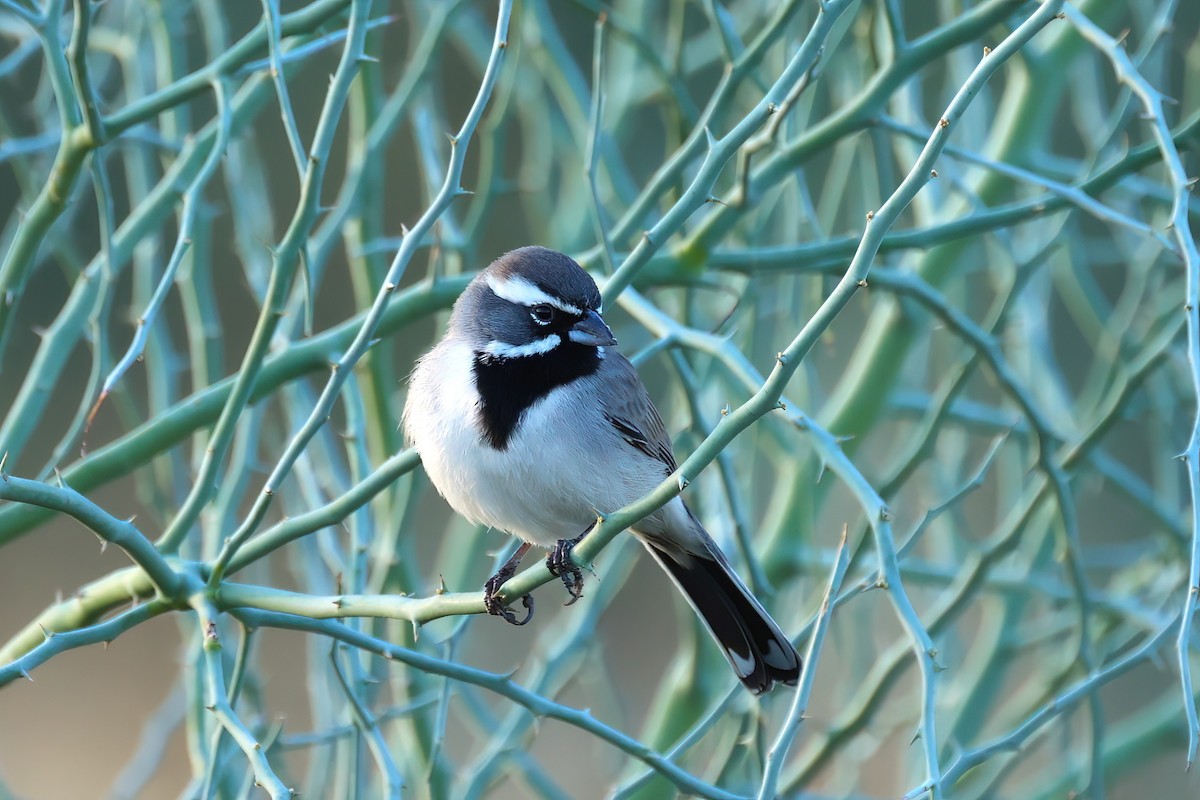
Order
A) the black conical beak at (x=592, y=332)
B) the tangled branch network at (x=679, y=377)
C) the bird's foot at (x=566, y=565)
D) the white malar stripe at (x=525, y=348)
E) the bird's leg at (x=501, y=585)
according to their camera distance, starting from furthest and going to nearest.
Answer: the white malar stripe at (x=525, y=348) < the black conical beak at (x=592, y=332) < the bird's leg at (x=501, y=585) < the bird's foot at (x=566, y=565) < the tangled branch network at (x=679, y=377)

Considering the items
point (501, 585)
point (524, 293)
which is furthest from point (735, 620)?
point (524, 293)

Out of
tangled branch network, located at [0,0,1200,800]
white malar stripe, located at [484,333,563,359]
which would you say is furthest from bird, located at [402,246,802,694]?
tangled branch network, located at [0,0,1200,800]

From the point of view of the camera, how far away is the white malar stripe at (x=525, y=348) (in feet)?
10.4

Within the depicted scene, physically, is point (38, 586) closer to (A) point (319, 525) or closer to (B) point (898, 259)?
(B) point (898, 259)

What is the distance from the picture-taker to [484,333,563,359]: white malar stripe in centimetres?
316

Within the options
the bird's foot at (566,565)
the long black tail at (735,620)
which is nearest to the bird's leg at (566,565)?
the bird's foot at (566,565)

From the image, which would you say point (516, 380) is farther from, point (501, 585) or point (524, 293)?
point (501, 585)

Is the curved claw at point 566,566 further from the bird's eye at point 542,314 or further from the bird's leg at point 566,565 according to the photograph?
the bird's eye at point 542,314

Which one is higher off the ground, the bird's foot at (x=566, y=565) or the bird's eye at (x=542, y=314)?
the bird's eye at (x=542, y=314)

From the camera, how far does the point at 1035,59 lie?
4.11 metres

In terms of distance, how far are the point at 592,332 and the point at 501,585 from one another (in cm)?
57

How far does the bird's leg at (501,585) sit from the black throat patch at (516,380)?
346mm

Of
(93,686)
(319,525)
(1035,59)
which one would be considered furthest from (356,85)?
(93,686)

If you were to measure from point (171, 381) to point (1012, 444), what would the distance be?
2428 mm
